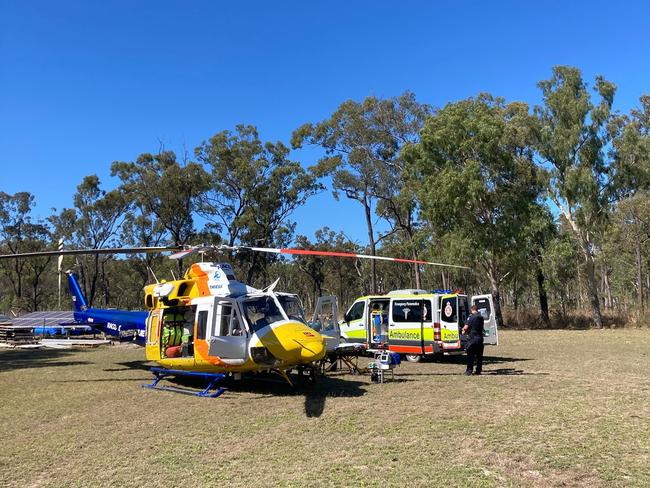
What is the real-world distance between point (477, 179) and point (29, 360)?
23.5 meters

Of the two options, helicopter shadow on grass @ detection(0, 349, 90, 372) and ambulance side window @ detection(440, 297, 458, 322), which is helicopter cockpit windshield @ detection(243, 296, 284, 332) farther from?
helicopter shadow on grass @ detection(0, 349, 90, 372)

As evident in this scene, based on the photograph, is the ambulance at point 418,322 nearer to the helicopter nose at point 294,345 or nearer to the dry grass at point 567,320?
the helicopter nose at point 294,345

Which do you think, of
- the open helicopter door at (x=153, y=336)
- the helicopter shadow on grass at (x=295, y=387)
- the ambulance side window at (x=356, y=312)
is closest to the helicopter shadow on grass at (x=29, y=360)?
the open helicopter door at (x=153, y=336)

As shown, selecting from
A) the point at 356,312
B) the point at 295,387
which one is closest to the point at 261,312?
the point at 295,387

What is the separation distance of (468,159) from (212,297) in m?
22.8

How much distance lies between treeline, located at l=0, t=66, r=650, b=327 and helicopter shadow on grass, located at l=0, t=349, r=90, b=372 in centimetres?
2002

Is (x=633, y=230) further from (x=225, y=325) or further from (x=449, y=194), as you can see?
(x=225, y=325)

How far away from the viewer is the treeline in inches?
1121

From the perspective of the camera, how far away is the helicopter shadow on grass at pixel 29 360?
609 inches

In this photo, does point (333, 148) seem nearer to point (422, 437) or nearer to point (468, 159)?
point (468, 159)

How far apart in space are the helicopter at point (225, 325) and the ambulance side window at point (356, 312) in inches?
216

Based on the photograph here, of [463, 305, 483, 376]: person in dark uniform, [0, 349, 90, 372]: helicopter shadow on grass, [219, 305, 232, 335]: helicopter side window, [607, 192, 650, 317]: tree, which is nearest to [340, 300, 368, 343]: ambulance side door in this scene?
[463, 305, 483, 376]: person in dark uniform

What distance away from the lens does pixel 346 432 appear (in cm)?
666

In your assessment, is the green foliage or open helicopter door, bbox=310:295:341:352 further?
the green foliage
